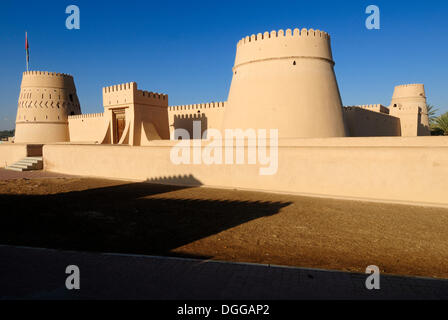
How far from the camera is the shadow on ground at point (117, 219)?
5.07 m

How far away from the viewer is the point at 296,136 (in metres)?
12.2

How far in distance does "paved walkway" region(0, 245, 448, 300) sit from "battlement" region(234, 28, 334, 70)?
1082 cm

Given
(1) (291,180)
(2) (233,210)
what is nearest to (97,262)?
(2) (233,210)

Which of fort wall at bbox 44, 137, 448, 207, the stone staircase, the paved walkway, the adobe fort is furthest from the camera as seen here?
the stone staircase

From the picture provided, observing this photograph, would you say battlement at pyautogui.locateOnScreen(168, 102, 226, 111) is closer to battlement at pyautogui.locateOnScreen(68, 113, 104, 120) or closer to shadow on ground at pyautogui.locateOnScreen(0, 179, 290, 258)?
battlement at pyautogui.locateOnScreen(68, 113, 104, 120)

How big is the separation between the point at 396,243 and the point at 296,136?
24.4 ft

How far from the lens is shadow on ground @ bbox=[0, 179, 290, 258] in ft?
16.6

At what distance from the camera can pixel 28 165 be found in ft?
50.6

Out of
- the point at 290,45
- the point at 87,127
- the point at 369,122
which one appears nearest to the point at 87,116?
the point at 87,127

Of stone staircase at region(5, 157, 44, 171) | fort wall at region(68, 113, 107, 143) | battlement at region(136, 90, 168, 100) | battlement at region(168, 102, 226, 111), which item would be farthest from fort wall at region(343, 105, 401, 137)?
fort wall at region(68, 113, 107, 143)

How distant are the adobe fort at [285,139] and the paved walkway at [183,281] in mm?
5213

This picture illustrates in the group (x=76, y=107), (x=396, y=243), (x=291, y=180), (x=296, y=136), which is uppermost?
(x=76, y=107)
